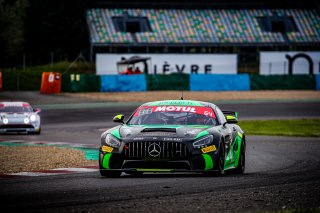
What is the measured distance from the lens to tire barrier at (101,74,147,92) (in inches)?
2084

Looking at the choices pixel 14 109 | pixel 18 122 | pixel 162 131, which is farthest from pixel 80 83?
pixel 162 131

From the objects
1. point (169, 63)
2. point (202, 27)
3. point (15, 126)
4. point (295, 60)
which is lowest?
point (15, 126)

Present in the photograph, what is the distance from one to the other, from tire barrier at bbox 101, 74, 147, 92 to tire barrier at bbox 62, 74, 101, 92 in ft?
1.51

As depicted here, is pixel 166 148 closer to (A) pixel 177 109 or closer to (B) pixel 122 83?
(A) pixel 177 109

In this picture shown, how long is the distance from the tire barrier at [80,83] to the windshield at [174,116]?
1548 inches

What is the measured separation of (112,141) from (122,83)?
40.4 meters

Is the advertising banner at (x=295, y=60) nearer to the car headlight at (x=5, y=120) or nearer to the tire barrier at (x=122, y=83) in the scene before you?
the tire barrier at (x=122, y=83)

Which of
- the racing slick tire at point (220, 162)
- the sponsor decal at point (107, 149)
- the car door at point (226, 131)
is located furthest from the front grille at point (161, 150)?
the car door at point (226, 131)

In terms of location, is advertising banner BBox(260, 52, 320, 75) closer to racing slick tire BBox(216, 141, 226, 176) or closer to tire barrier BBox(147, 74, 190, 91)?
tire barrier BBox(147, 74, 190, 91)

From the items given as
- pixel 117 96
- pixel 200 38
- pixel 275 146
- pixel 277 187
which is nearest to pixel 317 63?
pixel 200 38

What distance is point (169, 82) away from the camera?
53.8 m

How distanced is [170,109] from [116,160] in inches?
62.9

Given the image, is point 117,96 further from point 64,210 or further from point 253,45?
point 64,210

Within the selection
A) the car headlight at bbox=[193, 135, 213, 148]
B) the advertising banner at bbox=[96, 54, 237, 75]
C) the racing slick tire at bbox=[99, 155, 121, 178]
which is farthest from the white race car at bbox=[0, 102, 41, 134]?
the advertising banner at bbox=[96, 54, 237, 75]
